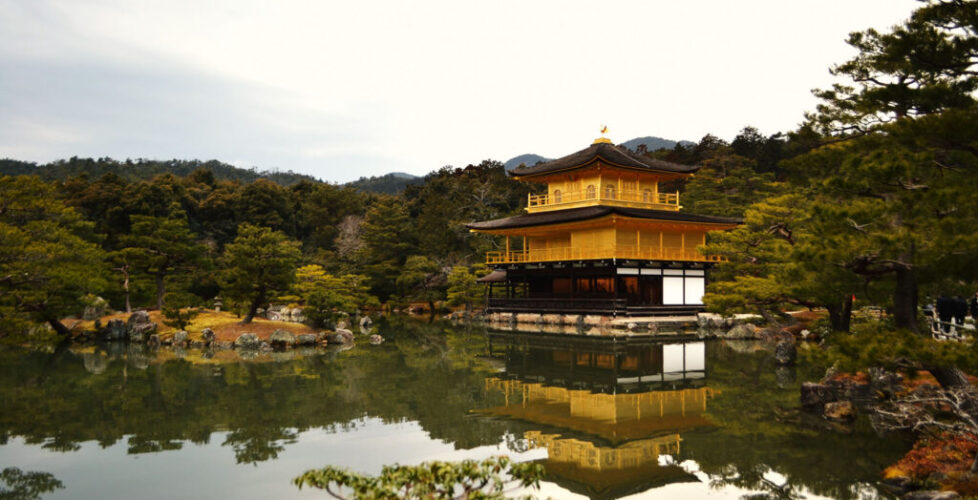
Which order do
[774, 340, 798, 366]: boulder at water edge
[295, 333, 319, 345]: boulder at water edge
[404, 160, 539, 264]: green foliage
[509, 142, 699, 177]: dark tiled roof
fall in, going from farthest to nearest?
[404, 160, 539, 264]: green foliage, [509, 142, 699, 177]: dark tiled roof, [295, 333, 319, 345]: boulder at water edge, [774, 340, 798, 366]: boulder at water edge

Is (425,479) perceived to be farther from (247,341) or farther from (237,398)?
(247,341)

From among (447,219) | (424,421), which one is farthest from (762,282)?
(447,219)

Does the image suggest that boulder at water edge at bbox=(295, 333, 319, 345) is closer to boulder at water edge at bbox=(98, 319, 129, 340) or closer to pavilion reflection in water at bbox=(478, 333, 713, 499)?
pavilion reflection in water at bbox=(478, 333, 713, 499)

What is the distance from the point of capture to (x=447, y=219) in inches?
1861

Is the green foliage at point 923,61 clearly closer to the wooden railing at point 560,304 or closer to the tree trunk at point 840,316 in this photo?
the tree trunk at point 840,316

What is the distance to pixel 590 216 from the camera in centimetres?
3008

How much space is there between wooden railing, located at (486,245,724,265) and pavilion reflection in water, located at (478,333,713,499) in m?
7.48

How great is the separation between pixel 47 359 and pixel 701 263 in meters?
26.9

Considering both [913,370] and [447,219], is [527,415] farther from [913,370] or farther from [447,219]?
[447,219]

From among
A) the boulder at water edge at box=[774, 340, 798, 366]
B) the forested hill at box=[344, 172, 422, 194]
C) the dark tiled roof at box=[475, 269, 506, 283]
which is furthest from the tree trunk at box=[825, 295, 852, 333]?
the forested hill at box=[344, 172, 422, 194]

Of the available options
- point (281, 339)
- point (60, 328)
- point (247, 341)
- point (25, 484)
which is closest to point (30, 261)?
point (25, 484)

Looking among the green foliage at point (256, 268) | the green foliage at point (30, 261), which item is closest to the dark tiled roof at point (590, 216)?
the green foliage at point (256, 268)

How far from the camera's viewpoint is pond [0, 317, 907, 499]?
8.36 m

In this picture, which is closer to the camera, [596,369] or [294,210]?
[596,369]
